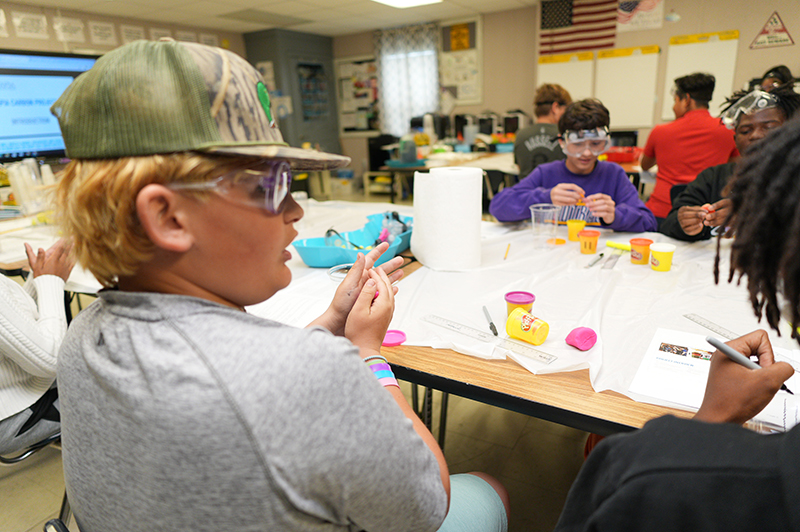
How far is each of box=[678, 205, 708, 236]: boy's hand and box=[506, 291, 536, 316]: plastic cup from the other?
100 cm

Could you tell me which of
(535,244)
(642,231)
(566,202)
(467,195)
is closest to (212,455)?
(467,195)

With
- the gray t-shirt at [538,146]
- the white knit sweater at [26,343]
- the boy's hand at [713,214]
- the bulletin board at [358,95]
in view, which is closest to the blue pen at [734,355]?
the boy's hand at [713,214]

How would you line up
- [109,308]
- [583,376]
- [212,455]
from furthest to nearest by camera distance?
[583,376]
[109,308]
[212,455]

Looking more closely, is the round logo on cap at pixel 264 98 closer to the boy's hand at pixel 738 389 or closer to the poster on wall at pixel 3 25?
the boy's hand at pixel 738 389

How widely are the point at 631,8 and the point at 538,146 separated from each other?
11.7ft

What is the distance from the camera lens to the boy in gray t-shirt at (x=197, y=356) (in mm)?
487

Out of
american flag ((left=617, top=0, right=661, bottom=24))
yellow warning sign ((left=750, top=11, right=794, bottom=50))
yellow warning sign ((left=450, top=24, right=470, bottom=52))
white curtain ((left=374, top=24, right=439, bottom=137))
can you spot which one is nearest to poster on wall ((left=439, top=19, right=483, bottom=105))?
yellow warning sign ((left=450, top=24, right=470, bottom=52))

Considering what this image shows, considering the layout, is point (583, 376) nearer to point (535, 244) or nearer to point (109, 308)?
point (109, 308)

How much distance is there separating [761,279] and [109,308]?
2.75 ft

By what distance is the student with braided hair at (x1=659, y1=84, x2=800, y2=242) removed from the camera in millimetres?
1835

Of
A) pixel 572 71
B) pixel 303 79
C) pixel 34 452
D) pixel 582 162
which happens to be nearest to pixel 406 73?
pixel 303 79

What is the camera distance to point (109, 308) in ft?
1.92

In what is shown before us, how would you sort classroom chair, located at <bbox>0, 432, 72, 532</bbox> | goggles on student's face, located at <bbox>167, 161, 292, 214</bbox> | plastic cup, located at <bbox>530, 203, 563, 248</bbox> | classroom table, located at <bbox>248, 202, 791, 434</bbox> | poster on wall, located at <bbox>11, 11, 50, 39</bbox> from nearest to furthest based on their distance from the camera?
1. goggles on student's face, located at <bbox>167, 161, 292, 214</bbox>
2. classroom table, located at <bbox>248, 202, 791, 434</bbox>
3. classroom chair, located at <bbox>0, 432, 72, 532</bbox>
4. plastic cup, located at <bbox>530, 203, 563, 248</bbox>
5. poster on wall, located at <bbox>11, 11, 50, 39</bbox>

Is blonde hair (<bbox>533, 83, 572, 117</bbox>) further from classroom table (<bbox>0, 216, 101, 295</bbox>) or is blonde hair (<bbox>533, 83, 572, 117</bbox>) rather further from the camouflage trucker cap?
the camouflage trucker cap
